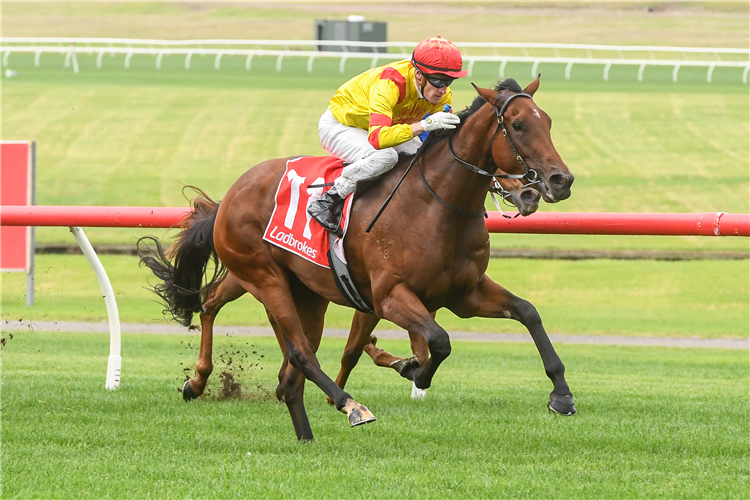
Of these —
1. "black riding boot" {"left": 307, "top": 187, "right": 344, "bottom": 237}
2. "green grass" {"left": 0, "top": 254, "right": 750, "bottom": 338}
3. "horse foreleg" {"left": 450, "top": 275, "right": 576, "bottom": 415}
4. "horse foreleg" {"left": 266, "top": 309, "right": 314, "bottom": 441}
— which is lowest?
"green grass" {"left": 0, "top": 254, "right": 750, "bottom": 338}

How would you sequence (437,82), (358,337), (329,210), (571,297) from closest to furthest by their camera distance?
(437,82), (329,210), (358,337), (571,297)

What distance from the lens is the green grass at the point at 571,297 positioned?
12.6 metres

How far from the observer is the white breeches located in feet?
16.4

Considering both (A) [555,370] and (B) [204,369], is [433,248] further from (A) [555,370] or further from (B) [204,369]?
(B) [204,369]

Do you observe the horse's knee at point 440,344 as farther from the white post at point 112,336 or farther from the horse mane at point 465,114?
the white post at point 112,336

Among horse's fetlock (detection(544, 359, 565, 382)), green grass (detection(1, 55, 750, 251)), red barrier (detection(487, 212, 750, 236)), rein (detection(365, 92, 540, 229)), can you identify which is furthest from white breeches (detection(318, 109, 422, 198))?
green grass (detection(1, 55, 750, 251))

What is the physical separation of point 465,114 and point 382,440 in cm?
171

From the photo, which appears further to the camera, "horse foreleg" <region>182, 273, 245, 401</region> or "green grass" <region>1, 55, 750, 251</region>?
"green grass" <region>1, 55, 750, 251</region>

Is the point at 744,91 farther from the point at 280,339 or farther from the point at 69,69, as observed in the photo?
the point at 280,339

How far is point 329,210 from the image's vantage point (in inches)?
201

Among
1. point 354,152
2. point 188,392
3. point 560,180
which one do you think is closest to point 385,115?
point 354,152

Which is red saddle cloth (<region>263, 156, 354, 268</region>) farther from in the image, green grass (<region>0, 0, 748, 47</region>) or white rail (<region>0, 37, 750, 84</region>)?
green grass (<region>0, 0, 748, 47</region>)

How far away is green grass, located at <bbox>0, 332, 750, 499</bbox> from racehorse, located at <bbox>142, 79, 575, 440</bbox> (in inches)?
13.3

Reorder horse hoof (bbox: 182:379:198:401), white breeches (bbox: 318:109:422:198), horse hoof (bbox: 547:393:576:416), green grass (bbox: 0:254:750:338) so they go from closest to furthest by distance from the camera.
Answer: horse hoof (bbox: 547:393:576:416) < white breeches (bbox: 318:109:422:198) < horse hoof (bbox: 182:379:198:401) < green grass (bbox: 0:254:750:338)
